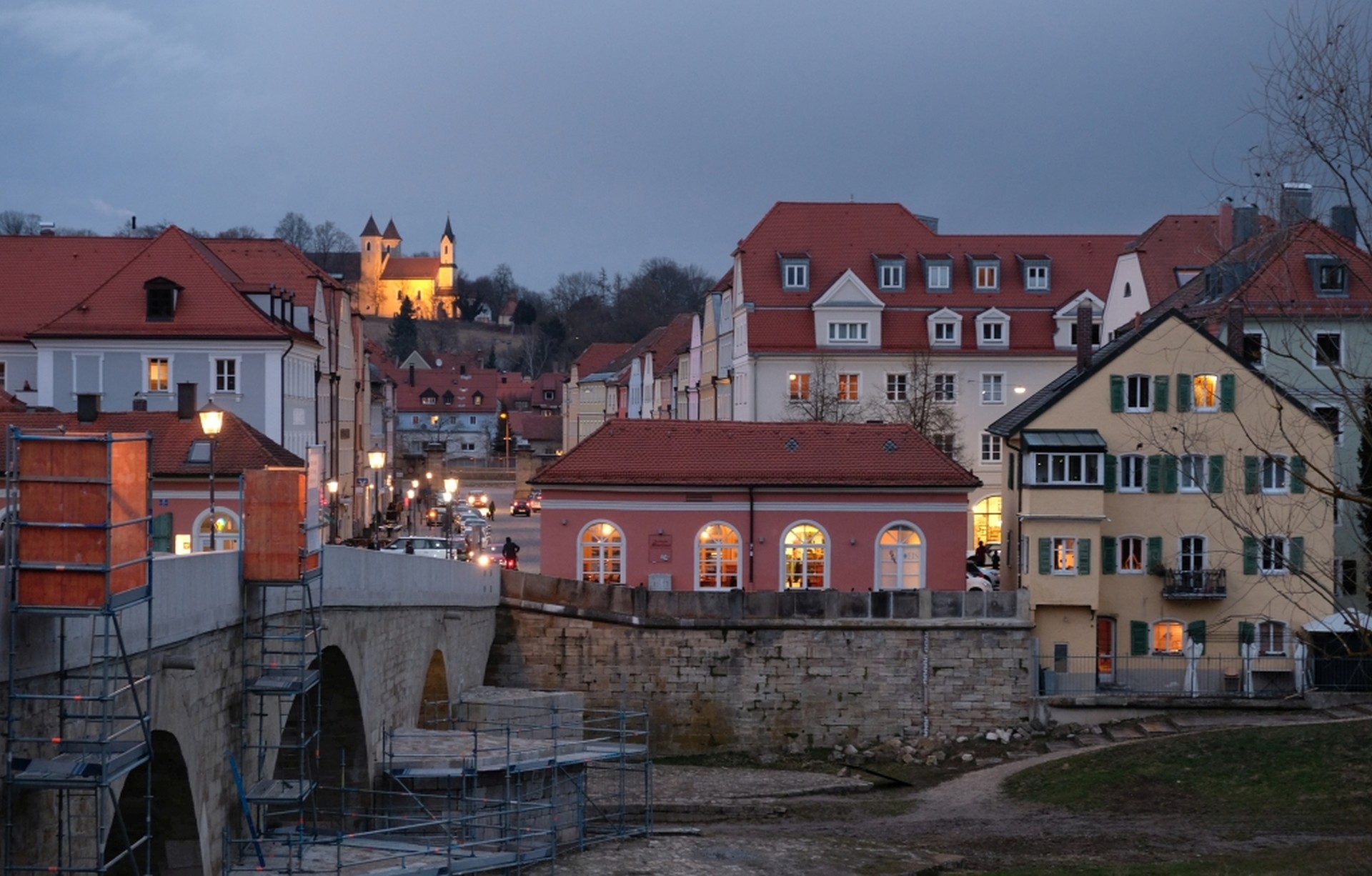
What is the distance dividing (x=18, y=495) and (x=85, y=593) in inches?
30.9

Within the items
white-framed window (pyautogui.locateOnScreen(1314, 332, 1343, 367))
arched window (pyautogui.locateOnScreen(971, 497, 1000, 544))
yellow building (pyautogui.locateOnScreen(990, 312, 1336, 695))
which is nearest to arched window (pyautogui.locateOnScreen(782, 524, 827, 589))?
yellow building (pyautogui.locateOnScreen(990, 312, 1336, 695))

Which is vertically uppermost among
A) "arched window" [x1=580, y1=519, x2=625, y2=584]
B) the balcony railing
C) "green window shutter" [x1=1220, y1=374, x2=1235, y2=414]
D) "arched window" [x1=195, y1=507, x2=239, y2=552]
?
"green window shutter" [x1=1220, y1=374, x2=1235, y2=414]

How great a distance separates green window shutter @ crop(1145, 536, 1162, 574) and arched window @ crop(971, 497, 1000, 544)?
55.3 feet

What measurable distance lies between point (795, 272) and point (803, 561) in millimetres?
22201

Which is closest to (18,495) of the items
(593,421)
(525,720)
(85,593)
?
(85,593)

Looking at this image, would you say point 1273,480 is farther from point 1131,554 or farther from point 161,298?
point 161,298

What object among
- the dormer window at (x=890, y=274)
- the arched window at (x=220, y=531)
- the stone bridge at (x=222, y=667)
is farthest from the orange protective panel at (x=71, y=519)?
the dormer window at (x=890, y=274)

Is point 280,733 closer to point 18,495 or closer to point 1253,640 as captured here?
point 18,495


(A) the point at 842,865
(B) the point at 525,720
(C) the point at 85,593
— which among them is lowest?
(A) the point at 842,865

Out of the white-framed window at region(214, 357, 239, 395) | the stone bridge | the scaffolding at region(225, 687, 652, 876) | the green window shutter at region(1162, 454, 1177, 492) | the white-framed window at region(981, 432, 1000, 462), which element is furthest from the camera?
the white-framed window at region(981, 432, 1000, 462)

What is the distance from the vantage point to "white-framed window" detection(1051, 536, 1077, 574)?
132ft

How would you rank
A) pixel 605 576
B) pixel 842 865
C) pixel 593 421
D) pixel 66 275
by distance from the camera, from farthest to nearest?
pixel 593 421, pixel 66 275, pixel 605 576, pixel 842 865

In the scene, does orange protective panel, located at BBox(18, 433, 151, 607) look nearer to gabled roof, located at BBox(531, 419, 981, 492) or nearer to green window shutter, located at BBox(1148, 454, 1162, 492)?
gabled roof, located at BBox(531, 419, 981, 492)

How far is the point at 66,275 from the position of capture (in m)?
53.3
